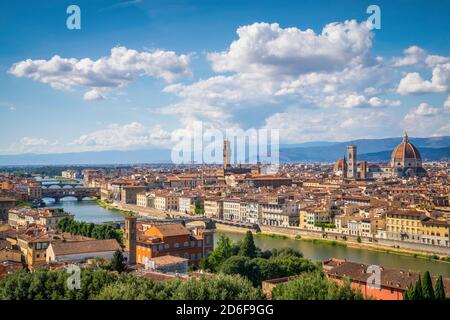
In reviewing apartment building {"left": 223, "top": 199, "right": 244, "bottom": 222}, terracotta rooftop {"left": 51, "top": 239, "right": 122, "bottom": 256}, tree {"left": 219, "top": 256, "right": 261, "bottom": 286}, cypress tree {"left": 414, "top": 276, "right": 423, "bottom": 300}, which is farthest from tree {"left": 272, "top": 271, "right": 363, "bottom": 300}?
apartment building {"left": 223, "top": 199, "right": 244, "bottom": 222}

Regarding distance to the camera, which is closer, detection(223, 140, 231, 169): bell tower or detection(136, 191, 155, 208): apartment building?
detection(136, 191, 155, 208): apartment building

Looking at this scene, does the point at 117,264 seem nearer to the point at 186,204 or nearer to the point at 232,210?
the point at 232,210

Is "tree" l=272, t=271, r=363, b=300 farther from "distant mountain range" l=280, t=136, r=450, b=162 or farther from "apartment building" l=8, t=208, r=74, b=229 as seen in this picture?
"distant mountain range" l=280, t=136, r=450, b=162

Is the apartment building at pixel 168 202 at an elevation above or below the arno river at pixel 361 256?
above

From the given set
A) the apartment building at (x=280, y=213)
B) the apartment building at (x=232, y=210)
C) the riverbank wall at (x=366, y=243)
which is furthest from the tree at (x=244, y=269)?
the apartment building at (x=232, y=210)

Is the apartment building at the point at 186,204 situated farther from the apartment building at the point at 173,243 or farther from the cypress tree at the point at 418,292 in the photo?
the cypress tree at the point at 418,292
